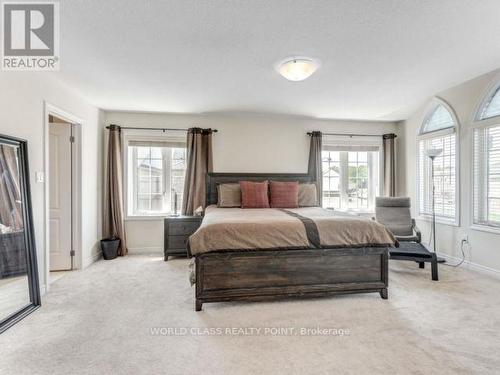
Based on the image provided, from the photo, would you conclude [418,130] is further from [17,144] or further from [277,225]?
[17,144]

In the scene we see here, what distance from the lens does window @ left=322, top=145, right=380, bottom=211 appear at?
211 inches

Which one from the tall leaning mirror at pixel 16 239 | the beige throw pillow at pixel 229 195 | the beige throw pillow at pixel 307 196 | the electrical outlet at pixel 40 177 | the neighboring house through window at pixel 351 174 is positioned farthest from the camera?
the neighboring house through window at pixel 351 174

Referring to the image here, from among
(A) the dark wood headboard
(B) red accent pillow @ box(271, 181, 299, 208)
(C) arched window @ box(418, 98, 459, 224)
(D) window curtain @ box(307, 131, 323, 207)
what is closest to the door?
(A) the dark wood headboard

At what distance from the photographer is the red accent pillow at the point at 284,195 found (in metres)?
4.41

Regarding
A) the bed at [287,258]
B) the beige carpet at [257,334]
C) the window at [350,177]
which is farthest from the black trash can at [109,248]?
the window at [350,177]

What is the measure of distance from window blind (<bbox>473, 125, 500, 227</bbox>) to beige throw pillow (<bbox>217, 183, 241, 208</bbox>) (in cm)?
342

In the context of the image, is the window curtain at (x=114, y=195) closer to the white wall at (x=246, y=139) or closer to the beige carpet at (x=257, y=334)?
the white wall at (x=246, y=139)

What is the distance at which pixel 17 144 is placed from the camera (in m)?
2.51

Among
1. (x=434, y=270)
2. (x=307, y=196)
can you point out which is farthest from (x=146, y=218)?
(x=434, y=270)

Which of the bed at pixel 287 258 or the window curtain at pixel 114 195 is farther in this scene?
the window curtain at pixel 114 195

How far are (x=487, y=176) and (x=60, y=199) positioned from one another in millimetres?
5864

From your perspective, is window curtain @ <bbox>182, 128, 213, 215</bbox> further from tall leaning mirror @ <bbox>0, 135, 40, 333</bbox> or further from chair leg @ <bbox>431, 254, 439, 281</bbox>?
chair leg @ <bbox>431, 254, 439, 281</bbox>

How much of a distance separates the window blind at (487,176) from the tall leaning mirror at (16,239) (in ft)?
17.7

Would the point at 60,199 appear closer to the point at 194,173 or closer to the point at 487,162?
the point at 194,173
